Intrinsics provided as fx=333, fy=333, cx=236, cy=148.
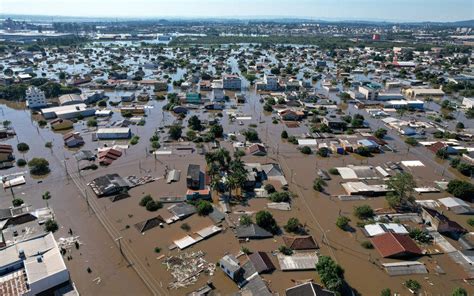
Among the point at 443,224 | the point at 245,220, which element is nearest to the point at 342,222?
the point at 443,224

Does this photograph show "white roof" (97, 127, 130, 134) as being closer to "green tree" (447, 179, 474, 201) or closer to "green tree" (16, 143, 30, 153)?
"green tree" (16, 143, 30, 153)

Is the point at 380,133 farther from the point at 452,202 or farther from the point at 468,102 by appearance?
the point at 468,102

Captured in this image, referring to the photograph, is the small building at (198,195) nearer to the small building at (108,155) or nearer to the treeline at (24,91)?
the small building at (108,155)

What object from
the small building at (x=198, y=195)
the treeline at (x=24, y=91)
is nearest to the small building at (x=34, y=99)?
the treeline at (x=24, y=91)

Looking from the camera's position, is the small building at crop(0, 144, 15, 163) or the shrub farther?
the small building at crop(0, 144, 15, 163)

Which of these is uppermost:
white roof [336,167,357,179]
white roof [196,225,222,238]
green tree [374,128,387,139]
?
green tree [374,128,387,139]

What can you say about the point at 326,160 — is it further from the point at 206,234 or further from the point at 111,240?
the point at 111,240

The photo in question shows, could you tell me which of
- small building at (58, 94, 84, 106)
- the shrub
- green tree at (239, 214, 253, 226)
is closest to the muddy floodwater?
the shrub
